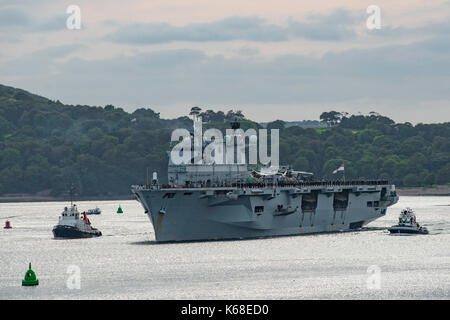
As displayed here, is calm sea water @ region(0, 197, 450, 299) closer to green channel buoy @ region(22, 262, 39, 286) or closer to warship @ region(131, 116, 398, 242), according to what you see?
green channel buoy @ region(22, 262, 39, 286)

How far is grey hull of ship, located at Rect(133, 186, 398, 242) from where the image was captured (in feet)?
251

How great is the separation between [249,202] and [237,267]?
54.4ft

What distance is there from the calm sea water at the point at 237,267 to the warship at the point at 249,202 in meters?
1.43

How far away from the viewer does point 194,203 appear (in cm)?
7694

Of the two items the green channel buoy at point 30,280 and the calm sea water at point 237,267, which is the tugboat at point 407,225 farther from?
the green channel buoy at point 30,280

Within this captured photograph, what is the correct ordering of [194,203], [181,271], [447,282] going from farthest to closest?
[194,203]
[181,271]
[447,282]

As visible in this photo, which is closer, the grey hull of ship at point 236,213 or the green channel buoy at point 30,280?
the green channel buoy at point 30,280

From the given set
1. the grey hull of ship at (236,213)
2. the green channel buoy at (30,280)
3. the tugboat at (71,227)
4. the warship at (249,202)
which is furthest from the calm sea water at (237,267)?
the tugboat at (71,227)

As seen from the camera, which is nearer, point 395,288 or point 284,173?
point 395,288

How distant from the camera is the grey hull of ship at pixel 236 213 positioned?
76.6 m

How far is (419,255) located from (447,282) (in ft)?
48.5

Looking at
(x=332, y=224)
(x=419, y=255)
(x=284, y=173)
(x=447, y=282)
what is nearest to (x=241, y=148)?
(x=284, y=173)

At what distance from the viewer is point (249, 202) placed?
80688 millimetres

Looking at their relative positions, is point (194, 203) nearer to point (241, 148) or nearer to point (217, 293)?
point (241, 148)
